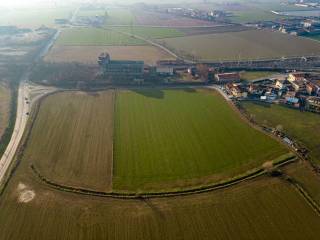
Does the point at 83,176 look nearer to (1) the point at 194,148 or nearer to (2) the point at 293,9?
(1) the point at 194,148

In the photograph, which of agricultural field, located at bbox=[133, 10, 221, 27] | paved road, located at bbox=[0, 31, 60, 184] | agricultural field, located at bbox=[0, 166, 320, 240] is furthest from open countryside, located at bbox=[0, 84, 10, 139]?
agricultural field, located at bbox=[133, 10, 221, 27]

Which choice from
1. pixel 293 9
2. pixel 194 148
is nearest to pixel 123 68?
pixel 194 148

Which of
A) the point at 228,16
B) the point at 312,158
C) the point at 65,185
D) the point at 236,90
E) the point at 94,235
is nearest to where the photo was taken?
the point at 94,235

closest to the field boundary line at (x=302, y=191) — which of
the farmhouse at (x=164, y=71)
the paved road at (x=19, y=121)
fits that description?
the paved road at (x=19, y=121)

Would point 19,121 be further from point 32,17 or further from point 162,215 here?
point 32,17

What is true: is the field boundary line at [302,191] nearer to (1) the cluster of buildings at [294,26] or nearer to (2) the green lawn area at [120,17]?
(1) the cluster of buildings at [294,26]
